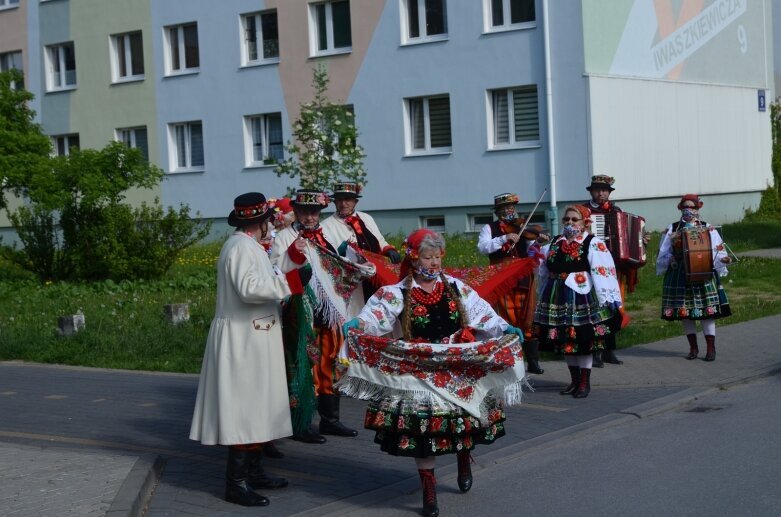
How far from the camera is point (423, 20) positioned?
28594 mm

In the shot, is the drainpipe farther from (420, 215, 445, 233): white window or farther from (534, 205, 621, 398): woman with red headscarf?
(534, 205, 621, 398): woman with red headscarf

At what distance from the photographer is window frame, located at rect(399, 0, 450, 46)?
28281 mm

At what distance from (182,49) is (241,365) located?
27517mm

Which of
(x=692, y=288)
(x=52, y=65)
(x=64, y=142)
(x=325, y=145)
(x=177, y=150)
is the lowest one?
(x=692, y=288)

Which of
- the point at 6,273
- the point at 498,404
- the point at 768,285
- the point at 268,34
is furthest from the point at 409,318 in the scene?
the point at 268,34

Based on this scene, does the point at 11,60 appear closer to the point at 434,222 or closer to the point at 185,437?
the point at 434,222

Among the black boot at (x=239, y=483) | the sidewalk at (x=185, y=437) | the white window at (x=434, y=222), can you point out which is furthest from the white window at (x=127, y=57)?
the black boot at (x=239, y=483)

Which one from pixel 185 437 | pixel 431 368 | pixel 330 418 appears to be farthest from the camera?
pixel 185 437

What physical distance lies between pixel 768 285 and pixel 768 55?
19.4 m

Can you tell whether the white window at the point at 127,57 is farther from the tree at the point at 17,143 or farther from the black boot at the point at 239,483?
the black boot at the point at 239,483

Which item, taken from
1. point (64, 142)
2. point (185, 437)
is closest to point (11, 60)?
point (64, 142)

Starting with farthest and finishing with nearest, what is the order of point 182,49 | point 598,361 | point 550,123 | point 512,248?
point 182,49
point 550,123
point 598,361
point 512,248

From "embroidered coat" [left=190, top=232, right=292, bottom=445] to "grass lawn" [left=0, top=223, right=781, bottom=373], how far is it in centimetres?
546

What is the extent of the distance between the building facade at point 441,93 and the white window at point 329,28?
1.7 inches
